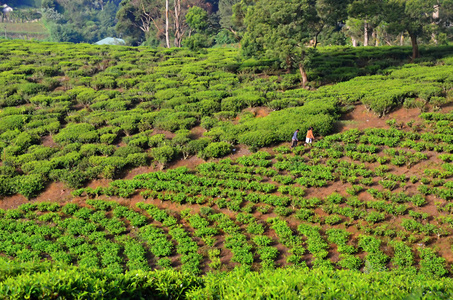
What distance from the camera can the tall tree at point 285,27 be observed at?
2050 centimetres

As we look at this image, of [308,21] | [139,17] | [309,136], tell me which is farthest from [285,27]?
[139,17]

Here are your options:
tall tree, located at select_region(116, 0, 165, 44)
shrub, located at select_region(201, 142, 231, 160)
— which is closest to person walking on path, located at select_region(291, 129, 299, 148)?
shrub, located at select_region(201, 142, 231, 160)

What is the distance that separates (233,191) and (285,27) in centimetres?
1134

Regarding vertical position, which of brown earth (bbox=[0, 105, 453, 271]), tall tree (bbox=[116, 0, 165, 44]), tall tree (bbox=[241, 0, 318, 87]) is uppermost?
tall tree (bbox=[116, 0, 165, 44])

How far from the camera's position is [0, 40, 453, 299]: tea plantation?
21.6 ft

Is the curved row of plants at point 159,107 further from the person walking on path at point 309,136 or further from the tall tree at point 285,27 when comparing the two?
the tall tree at point 285,27

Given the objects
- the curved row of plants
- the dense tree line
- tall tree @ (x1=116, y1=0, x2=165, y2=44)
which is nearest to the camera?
the curved row of plants

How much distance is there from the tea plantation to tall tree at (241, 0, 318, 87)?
2.22 meters

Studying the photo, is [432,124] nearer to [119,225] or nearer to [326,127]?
[326,127]

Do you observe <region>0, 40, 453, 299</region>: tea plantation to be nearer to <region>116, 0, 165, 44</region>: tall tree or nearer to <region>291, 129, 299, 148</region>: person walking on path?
<region>291, 129, 299, 148</region>: person walking on path

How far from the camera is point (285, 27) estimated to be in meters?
20.6

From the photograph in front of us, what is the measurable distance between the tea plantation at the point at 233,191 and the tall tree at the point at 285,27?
87.4 inches

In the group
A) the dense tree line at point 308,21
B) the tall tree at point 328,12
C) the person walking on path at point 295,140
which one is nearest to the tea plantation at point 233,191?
the person walking on path at point 295,140

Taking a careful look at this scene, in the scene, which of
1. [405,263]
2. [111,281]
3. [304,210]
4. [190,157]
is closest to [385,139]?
[304,210]
